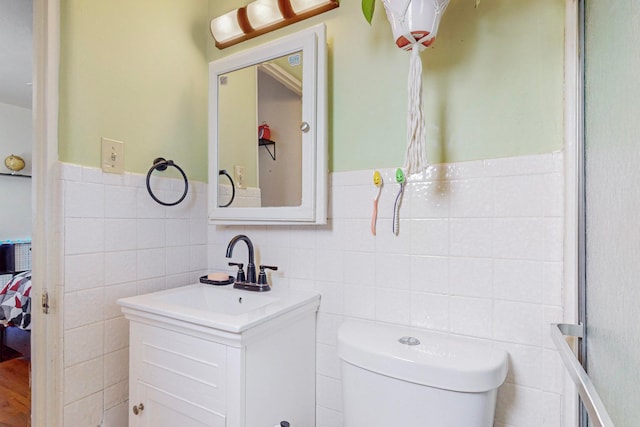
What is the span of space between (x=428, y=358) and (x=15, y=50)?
3057 millimetres

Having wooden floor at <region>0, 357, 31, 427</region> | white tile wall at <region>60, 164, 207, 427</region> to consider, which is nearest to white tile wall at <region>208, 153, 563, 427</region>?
white tile wall at <region>60, 164, 207, 427</region>

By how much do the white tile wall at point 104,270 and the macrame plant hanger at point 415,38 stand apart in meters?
0.98

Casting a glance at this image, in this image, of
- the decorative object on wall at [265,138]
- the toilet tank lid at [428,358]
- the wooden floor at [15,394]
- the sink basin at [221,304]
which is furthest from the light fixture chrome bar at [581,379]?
the wooden floor at [15,394]

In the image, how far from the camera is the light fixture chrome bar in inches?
17.3

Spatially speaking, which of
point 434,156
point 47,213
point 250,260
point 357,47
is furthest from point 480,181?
point 47,213

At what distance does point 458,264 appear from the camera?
36.9 inches

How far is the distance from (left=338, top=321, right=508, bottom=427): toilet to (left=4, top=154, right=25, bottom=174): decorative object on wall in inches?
168

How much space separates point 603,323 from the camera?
62 centimetres

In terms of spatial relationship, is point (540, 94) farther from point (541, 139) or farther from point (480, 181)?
point (480, 181)

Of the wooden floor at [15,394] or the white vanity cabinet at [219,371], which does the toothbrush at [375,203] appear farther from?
the wooden floor at [15,394]

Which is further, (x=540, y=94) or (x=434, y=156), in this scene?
(x=434, y=156)

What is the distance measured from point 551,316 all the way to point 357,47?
3.33 ft

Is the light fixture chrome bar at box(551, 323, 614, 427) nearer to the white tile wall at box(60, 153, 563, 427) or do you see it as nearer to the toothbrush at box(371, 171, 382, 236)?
the white tile wall at box(60, 153, 563, 427)

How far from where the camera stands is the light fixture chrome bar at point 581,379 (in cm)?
44
